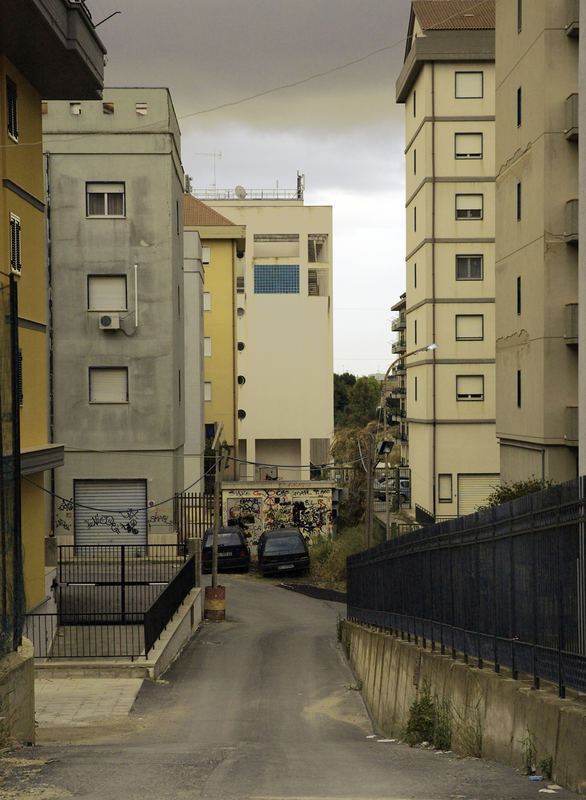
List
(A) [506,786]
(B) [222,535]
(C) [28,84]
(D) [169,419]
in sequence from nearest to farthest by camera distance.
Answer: (A) [506,786]
(C) [28,84]
(D) [169,419]
(B) [222,535]

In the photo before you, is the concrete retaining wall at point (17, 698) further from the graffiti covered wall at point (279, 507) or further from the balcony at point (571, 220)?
the graffiti covered wall at point (279, 507)

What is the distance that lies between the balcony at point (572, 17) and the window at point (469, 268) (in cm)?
1755

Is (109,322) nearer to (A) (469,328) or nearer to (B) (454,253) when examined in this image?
(B) (454,253)

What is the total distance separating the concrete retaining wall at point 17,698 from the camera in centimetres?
982

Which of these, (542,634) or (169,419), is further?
(169,419)

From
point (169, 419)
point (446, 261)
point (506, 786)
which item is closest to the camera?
point (506, 786)

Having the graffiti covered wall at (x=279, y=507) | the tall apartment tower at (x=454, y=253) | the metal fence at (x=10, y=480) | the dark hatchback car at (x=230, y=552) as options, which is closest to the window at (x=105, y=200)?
the dark hatchback car at (x=230, y=552)

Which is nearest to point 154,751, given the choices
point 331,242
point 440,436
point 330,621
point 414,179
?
point 330,621

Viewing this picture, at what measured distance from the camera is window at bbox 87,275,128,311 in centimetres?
3062

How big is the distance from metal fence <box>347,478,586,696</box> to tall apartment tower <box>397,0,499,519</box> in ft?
98.5

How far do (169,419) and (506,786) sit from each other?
24.9 m

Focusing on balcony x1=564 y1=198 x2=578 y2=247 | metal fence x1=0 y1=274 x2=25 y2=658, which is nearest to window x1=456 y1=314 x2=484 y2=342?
balcony x1=564 y1=198 x2=578 y2=247

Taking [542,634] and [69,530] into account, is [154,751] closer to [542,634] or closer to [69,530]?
[542,634]

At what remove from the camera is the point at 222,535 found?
117 feet
